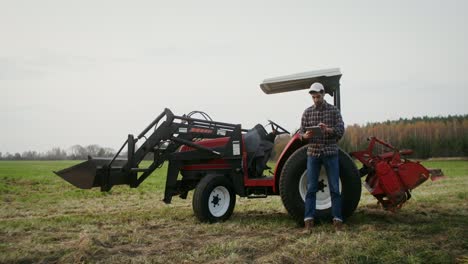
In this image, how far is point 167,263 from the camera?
4.58 meters

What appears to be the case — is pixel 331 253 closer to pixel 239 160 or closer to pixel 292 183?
pixel 292 183

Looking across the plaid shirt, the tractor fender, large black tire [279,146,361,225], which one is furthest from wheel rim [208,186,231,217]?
the plaid shirt

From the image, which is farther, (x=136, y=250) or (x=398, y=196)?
(x=398, y=196)

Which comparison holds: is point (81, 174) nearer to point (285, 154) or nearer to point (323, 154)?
point (285, 154)

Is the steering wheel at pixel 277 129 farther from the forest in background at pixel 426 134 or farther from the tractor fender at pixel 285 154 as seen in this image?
the forest in background at pixel 426 134

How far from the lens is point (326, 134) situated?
21.3 feet

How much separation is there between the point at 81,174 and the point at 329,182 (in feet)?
12.8

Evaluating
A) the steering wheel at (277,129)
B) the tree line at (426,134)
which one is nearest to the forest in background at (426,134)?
the tree line at (426,134)

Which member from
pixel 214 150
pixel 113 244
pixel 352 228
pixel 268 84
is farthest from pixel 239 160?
pixel 113 244

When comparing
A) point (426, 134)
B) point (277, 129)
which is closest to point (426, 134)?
point (426, 134)

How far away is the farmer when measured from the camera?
6.53 meters

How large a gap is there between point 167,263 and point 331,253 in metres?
1.70

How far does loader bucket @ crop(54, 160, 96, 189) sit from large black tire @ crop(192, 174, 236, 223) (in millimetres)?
1684

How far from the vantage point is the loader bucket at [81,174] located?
290 inches
